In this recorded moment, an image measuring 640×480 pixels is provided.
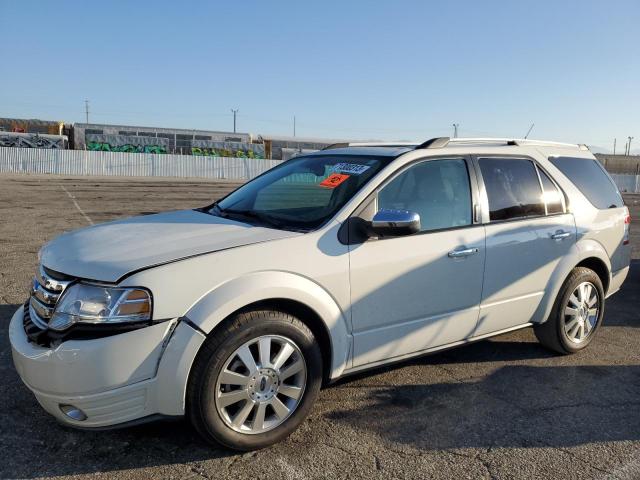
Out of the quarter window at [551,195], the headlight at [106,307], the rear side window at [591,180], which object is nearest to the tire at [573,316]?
the quarter window at [551,195]

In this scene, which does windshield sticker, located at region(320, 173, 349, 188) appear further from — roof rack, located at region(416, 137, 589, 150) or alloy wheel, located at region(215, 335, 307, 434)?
alloy wheel, located at region(215, 335, 307, 434)

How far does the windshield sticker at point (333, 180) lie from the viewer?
12.2ft

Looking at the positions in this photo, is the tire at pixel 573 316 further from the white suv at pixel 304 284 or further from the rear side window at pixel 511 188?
the rear side window at pixel 511 188

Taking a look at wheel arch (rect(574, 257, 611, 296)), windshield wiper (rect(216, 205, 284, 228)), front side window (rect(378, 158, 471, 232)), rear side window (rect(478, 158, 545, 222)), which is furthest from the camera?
wheel arch (rect(574, 257, 611, 296))

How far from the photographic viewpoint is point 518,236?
4.13 meters

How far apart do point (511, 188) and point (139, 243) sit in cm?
277

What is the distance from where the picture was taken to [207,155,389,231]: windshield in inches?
140

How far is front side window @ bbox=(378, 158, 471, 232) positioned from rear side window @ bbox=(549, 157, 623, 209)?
1.21m

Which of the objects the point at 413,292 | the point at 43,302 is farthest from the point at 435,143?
the point at 43,302

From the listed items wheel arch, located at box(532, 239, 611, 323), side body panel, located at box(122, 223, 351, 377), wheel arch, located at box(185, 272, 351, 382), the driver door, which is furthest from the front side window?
wheel arch, located at box(532, 239, 611, 323)

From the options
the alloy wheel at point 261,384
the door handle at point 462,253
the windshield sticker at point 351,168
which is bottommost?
the alloy wheel at point 261,384

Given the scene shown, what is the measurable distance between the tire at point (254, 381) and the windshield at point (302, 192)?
71 centimetres

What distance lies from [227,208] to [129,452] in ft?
6.01

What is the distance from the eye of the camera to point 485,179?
4.11 metres
